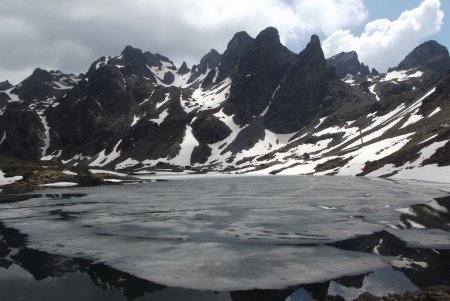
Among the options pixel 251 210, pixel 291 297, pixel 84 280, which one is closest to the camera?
pixel 291 297

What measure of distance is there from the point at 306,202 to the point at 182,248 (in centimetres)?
2330

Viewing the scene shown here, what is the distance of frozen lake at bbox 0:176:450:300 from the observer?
15.4 m

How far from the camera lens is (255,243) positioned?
847 inches

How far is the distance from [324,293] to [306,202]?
93.1ft

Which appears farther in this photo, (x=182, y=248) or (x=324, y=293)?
(x=182, y=248)

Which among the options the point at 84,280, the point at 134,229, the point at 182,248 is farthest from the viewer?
the point at 134,229

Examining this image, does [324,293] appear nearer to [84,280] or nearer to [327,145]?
[84,280]

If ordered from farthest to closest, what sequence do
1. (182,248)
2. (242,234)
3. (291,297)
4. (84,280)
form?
(242,234) < (182,248) < (84,280) < (291,297)

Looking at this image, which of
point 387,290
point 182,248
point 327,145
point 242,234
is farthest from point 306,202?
point 327,145

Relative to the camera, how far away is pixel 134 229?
2705 centimetres

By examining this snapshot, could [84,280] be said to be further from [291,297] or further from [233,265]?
[291,297]

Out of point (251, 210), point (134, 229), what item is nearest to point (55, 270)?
point (134, 229)

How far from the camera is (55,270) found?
17.2m

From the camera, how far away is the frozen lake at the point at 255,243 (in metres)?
15.4
